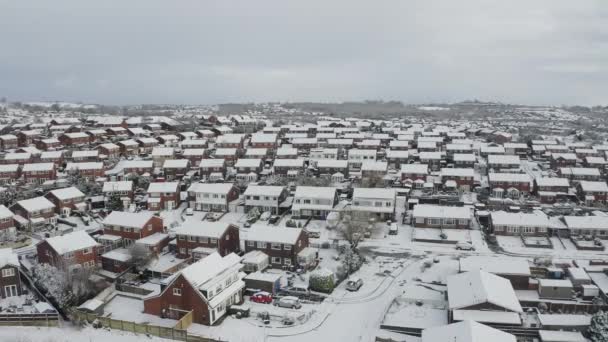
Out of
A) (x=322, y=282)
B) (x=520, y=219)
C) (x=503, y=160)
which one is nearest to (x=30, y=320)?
(x=322, y=282)

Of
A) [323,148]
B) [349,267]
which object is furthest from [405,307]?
[323,148]

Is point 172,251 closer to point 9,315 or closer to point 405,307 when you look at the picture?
point 9,315

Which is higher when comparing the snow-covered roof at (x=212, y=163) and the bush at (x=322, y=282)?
the snow-covered roof at (x=212, y=163)

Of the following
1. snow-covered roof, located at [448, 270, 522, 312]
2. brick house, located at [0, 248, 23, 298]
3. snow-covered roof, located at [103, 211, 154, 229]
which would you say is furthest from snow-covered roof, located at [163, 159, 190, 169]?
snow-covered roof, located at [448, 270, 522, 312]

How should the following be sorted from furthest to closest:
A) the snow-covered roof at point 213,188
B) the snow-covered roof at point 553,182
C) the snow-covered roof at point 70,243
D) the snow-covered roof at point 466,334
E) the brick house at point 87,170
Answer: the brick house at point 87,170
the snow-covered roof at point 553,182
the snow-covered roof at point 213,188
the snow-covered roof at point 70,243
the snow-covered roof at point 466,334

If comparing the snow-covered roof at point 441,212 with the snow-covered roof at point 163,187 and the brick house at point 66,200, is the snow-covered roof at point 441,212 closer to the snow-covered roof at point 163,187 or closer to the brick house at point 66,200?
the snow-covered roof at point 163,187

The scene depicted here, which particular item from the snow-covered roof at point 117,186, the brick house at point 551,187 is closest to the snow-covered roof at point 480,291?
the brick house at point 551,187
